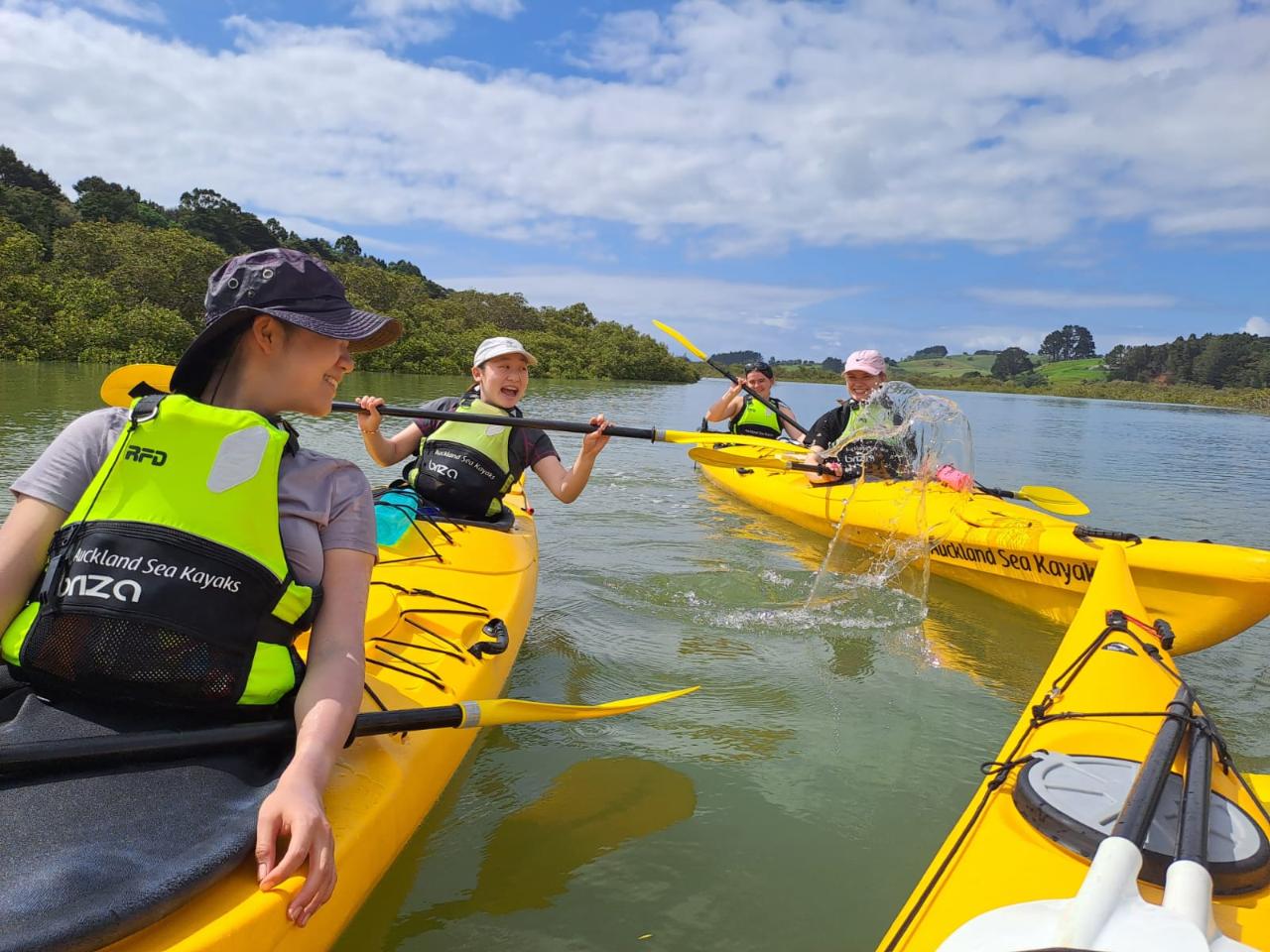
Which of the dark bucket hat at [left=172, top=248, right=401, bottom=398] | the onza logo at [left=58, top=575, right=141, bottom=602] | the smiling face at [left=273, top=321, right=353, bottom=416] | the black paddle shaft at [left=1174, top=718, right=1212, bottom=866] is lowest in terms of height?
the black paddle shaft at [left=1174, top=718, right=1212, bottom=866]

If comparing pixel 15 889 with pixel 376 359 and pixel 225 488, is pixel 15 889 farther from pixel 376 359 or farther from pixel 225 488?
pixel 376 359

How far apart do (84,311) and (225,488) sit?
102 ft

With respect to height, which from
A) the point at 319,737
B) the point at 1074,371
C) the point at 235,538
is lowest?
the point at 319,737

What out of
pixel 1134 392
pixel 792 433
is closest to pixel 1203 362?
pixel 1134 392

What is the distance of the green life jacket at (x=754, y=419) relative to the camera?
9.65 meters

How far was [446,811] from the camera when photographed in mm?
2600

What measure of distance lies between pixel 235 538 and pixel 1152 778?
76.6 inches

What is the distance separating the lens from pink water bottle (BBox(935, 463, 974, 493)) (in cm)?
593

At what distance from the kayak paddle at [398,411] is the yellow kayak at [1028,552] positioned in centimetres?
123

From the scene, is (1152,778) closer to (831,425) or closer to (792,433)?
(831,425)

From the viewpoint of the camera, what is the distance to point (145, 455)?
1.42 m

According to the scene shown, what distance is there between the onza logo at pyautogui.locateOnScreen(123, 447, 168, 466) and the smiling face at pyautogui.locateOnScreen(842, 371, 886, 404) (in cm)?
606

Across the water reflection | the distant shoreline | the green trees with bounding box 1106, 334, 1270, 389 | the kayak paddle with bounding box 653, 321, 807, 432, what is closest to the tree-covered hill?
the distant shoreline

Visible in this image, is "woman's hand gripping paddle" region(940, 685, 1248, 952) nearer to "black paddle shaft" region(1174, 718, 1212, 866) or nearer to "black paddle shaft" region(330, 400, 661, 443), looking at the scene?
"black paddle shaft" region(1174, 718, 1212, 866)
